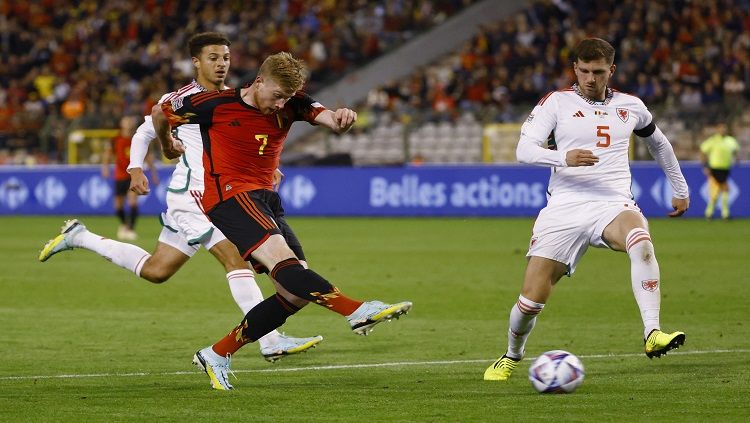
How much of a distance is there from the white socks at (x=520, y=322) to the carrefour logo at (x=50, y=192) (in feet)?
84.3

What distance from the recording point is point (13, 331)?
36.3 ft

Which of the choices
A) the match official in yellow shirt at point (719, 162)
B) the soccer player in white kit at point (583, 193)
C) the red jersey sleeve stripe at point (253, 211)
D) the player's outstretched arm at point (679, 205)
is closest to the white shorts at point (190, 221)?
the red jersey sleeve stripe at point (253, 211)

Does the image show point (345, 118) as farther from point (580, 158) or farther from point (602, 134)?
point (602, 134)

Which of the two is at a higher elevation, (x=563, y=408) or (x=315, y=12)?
(x=315, y=12)

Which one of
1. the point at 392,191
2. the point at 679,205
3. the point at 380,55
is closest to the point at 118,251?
the point at 679,205

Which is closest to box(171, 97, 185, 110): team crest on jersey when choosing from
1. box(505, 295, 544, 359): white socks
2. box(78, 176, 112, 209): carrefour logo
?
box(505, 295, 544, 359): white socks

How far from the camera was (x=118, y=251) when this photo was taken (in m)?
10.2

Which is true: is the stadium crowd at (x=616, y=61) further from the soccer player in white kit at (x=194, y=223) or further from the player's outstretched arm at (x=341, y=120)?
the player's outstretched arm at (x=341, y=120)

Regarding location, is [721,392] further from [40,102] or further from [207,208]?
[40,102]

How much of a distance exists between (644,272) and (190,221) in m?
3.32

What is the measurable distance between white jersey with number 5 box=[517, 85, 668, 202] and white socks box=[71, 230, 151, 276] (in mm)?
3247

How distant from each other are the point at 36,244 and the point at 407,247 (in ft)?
20.8

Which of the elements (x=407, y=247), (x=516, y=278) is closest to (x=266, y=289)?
(x=516, y=278)

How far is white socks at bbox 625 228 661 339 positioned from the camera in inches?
320
